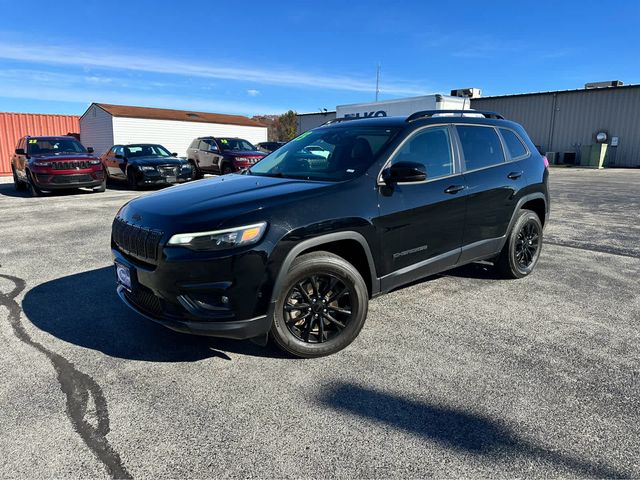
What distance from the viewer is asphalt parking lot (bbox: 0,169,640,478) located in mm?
2281

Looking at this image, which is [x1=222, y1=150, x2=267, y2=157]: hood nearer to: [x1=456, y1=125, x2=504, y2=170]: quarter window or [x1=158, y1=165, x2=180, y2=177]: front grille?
[x1=158, y1=165, x2=180, y2=177]: front grille

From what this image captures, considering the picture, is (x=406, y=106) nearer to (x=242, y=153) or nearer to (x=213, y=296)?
(x=242, y=153)

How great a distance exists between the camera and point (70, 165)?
12.6 m

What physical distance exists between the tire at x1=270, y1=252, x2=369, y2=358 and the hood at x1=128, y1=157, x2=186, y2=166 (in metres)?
12.3

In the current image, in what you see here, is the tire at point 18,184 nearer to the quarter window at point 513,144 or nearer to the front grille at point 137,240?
the front grille at point 137,240

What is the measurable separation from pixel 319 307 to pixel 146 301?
1223mm

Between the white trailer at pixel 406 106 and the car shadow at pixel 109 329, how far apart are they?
10656 millimetres

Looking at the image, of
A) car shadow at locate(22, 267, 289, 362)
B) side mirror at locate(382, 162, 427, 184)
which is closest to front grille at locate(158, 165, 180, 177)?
car shadow at locate(22, 267, 289, 362)

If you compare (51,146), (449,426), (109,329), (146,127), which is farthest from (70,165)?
(146,127)

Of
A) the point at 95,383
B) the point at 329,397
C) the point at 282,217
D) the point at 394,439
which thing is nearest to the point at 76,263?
the point at 95,383

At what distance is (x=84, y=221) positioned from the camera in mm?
8852

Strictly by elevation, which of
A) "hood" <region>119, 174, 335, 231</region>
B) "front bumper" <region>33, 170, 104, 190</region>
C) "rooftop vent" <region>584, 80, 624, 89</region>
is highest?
"rooftop vent" <region>584, 80, 624, 89</region>

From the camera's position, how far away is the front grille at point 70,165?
40.5 feet

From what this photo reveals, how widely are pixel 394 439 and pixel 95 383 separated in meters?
1.96
